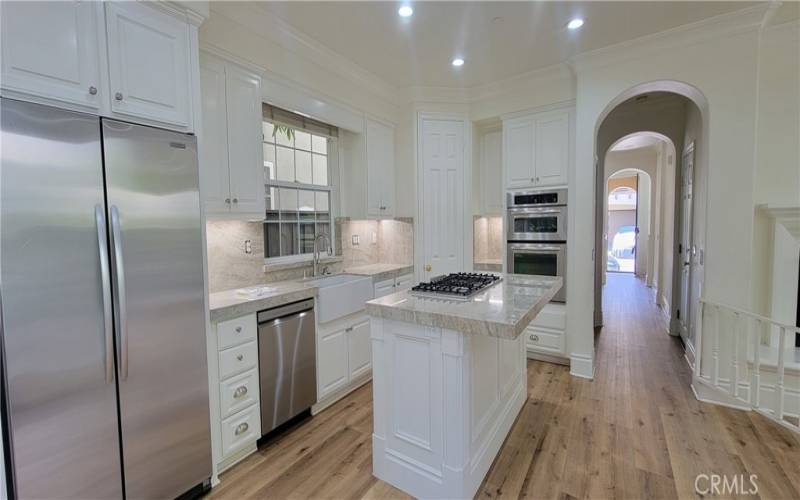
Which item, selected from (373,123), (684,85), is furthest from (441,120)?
(684,85)

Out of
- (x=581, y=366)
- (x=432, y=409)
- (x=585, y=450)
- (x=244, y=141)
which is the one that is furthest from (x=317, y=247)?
(x=581, y=366)

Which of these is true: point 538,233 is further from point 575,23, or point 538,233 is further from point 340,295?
point 340,295

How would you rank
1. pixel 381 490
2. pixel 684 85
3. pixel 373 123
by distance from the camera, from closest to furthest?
1. pixel 381 490
2. pixel 684 85
3. pixel 373 123

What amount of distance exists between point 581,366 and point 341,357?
2311 mm

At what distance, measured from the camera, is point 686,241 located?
419cm

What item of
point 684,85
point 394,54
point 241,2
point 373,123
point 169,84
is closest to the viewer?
A: point 169,84

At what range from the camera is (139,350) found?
65.9 inches

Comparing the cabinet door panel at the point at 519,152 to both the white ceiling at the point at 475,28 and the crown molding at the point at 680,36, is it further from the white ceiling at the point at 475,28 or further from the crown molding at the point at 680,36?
the crown molding at the point at 680,36

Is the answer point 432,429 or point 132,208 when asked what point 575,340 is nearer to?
point 432,429

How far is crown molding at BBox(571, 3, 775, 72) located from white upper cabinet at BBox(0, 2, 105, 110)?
3.57 m

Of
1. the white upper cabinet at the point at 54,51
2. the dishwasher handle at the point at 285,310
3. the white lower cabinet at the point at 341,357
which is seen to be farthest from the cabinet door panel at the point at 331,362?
the white upper cabinet at the point at 54,51

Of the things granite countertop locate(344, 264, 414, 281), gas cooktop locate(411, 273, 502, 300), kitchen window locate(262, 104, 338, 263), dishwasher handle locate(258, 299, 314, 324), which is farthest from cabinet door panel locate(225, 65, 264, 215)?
gas cooktop locate(411, 273, 502, 300)

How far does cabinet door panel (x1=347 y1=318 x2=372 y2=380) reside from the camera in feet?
10.1

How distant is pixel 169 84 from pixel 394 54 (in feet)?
6.59
